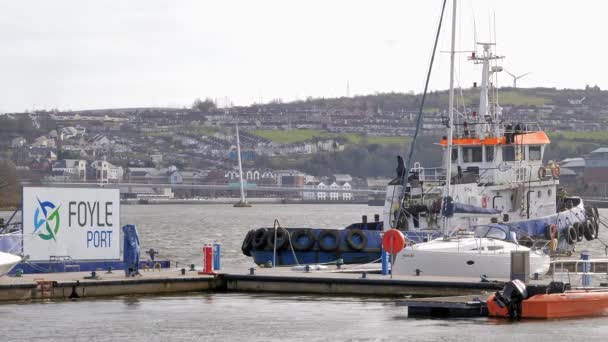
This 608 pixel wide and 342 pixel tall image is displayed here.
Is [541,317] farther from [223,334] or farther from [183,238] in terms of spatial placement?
[183,238]

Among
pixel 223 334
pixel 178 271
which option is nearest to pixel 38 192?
pixel 178 271

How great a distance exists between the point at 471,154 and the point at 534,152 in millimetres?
2454

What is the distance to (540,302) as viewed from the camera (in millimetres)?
25359

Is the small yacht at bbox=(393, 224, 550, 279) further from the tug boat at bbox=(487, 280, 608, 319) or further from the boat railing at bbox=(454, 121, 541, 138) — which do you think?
the boat railing at bbox=(454, 121, 541, 138)

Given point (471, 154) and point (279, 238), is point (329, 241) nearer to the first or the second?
point (279, 238)

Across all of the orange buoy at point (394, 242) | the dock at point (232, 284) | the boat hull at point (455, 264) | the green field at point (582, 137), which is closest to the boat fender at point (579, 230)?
the boat hull at point (455, 264)

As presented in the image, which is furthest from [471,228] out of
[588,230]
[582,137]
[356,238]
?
[582,137]

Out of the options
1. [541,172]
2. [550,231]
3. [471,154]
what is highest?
[471,154]

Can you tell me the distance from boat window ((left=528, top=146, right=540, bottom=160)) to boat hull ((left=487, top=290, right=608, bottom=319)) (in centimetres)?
1951

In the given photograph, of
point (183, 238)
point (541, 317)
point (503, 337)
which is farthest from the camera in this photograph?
point (183, 238)

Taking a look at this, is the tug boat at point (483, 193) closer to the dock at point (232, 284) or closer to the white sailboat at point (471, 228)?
the white sailboat at point (471, 228)

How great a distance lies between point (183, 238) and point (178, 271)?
39469 millimetres

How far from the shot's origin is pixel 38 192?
31.1 meters

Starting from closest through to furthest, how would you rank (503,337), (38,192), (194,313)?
(503,337), (194,313), (38,192)
